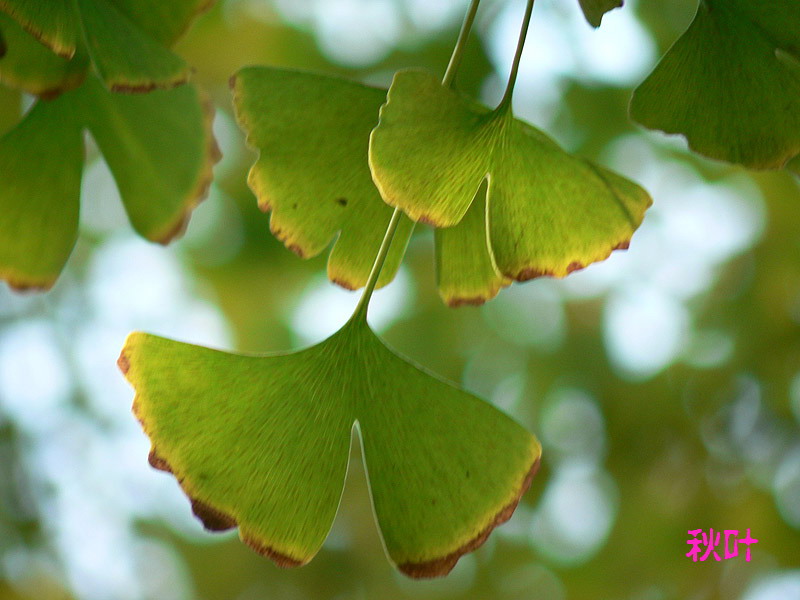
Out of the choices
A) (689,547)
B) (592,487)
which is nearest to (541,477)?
(592,487)

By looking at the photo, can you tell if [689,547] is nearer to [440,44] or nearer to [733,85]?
[440,44]

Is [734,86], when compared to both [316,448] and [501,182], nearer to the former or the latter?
[501,182]

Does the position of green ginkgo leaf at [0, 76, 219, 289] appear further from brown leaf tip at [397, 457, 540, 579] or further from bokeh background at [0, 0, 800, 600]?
bokeh background at [0, 0, 800, 600]

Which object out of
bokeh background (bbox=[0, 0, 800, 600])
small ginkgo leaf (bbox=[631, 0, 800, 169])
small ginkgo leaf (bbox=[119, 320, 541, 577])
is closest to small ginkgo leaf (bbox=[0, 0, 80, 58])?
small ginkgo leaf (bbox=[119, 320, 541, 577])

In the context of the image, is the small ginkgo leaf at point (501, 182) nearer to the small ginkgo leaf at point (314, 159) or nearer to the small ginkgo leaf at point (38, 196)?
the small ginkgo leaf at point (314, 159)

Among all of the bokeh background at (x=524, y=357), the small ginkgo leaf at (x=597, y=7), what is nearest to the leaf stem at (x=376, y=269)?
the small ginkgo leaf at (x=597, y=7)

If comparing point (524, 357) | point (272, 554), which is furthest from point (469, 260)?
point (524, 357)
